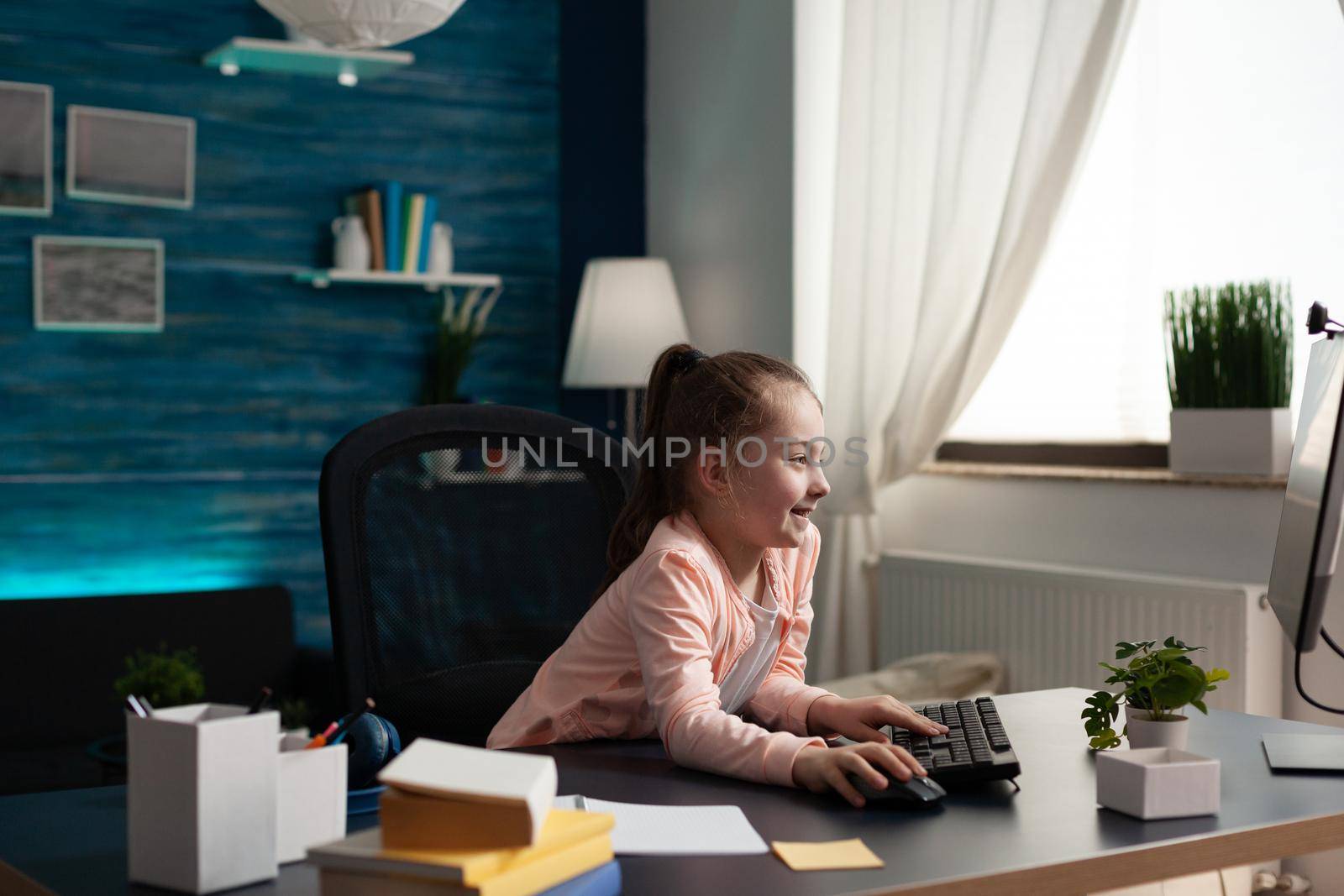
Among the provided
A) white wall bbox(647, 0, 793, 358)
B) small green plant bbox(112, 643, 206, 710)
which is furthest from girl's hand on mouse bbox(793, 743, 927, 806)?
white wall bbox(647, 0, 793, 358)

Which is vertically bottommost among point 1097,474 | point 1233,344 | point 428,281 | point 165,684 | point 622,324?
point 165,684

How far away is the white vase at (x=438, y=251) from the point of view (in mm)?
3979

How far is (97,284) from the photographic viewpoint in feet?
12.0

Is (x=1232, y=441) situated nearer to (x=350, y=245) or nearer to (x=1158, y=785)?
(x=1158, y=785)

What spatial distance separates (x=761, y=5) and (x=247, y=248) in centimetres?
164

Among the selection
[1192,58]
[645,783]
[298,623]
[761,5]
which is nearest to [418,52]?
[761,5]

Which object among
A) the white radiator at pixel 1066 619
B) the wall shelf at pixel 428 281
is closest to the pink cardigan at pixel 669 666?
the white radiator at pixel 1066 619

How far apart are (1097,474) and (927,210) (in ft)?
2.62

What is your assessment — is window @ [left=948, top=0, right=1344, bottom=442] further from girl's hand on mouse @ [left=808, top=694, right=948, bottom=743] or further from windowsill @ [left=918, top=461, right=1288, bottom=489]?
girl's hand on mouse @ [left=808, top=694, right=948, bottom=743]

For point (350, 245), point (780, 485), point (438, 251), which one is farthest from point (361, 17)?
point (438, 251)

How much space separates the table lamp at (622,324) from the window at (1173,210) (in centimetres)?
96

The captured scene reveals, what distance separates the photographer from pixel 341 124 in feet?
13.0

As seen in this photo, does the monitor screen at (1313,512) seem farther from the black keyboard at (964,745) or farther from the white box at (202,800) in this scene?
the white box at (202,800)

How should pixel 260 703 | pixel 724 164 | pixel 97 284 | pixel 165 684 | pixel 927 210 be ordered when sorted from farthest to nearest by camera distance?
pixel 724 164
pixel 97 284
pixel 927 210
pixel 165 684
pixel 260 703
